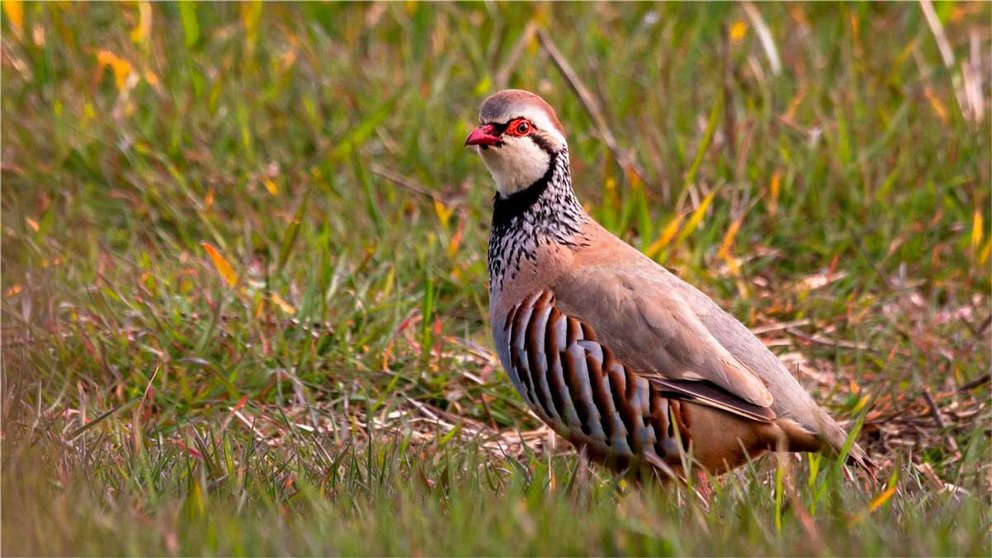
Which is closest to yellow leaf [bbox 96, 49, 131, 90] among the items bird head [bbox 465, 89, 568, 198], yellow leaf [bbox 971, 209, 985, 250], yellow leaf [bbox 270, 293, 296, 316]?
yellow leaf [bbox 270, 293, 296, 316]

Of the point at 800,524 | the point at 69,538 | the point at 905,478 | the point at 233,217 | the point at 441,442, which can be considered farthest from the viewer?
the point at 233,217

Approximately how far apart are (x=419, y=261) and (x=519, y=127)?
50.3 inches

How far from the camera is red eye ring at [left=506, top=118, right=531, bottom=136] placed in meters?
4.35

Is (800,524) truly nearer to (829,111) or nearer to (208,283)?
(208,283)

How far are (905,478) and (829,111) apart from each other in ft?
10.2

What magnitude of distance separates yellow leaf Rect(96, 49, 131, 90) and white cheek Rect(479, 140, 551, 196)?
8.48 ft

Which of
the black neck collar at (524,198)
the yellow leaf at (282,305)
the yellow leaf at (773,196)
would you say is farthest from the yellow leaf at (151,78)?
the yellow leaf at (773,196)

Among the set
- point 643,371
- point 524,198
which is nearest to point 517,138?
point 524,198

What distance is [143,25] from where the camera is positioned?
6727 millimetres

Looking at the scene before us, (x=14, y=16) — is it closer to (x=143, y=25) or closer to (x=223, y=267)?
(x=143, y=25)

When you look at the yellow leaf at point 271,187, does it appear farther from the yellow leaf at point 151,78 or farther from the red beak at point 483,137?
the red beak at point 483,137

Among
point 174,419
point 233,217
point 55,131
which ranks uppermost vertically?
point 55,131

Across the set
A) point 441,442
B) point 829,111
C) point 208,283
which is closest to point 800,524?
point 441,442

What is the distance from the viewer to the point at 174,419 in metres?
4.36
